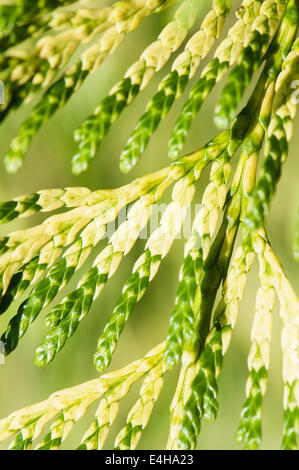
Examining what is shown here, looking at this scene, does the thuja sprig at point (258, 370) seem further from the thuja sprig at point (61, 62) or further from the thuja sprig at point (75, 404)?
the thuja sprig at point (61, 62)

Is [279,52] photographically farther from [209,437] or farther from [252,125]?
[209,437]

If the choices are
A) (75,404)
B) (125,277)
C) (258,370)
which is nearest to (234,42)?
(258,370)

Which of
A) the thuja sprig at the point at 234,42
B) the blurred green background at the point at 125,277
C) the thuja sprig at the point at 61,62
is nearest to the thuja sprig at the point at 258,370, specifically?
the thuja sprig at the point at 234,42

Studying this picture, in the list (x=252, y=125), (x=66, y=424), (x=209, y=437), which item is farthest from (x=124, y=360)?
(x=252, y=125)

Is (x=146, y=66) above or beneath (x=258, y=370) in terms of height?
above

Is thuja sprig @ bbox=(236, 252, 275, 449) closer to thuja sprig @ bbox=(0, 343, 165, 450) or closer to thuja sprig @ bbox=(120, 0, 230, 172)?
thuja sprig @ bbox=(0, 343, 165, 450)

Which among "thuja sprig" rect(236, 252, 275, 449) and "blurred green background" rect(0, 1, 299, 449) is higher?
"blurred green background" rect(0, 1, 299, 449)

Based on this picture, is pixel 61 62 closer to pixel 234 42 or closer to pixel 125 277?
pixel 234 42

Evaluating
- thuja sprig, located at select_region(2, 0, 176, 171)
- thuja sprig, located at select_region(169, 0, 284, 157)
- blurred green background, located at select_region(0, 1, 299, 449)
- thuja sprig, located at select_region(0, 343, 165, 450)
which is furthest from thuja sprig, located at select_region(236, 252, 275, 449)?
blurred green background, located at select_region(0, 1, 299, 449)

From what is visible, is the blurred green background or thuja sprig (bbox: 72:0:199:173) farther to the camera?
the blurred green background
